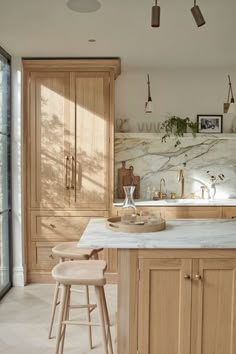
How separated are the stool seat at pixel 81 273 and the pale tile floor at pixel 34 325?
2.35 feet

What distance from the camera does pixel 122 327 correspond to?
233 centimetres

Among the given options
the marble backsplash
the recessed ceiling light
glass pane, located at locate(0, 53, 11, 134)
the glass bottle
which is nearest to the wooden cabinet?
the glass bottle

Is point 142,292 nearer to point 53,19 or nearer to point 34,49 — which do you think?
point 53,19

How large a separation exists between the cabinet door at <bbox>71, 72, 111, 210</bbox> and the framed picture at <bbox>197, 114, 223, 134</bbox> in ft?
4.21

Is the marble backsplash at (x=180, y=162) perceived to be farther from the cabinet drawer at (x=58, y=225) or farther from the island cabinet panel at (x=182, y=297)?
the island cabinet panel at (x=182, y=297)

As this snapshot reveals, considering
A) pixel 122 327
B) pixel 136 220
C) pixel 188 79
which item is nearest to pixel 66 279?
pixel 122 327

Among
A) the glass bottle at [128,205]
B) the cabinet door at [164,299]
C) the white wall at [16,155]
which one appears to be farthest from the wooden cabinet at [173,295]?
the white wall at [16,155]

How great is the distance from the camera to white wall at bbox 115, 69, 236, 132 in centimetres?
490

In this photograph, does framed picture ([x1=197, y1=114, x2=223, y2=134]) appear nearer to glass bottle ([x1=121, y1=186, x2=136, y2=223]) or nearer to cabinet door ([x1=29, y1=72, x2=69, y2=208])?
cabinet door ([x1=29, y1=72, x2=69, y2=208])

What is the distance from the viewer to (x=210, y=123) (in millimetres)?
4898

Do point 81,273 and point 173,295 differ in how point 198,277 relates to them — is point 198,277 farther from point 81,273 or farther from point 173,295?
point 81,273

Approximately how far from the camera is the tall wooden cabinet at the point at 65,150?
4.33 m

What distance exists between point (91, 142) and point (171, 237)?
2.20m

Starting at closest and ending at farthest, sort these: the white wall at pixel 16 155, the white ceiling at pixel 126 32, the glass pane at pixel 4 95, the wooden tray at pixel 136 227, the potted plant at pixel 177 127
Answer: the wooden tray at pixel 136 227 < the white ceiling at pixel 126 32 < the glass pane at pixel 4 95 < the white wall at pixel 16 155 < the potted plant at pixel 177 127
